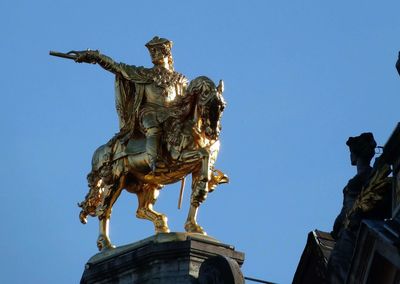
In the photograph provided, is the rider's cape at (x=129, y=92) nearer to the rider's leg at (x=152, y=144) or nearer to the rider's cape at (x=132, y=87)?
the rider's cape at (x=132, y=87)

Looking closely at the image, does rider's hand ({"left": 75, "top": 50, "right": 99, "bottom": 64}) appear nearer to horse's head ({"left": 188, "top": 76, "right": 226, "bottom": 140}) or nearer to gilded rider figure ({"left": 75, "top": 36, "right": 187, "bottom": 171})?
gilded rider figure ({"left": 75, "top": 36, "right": 187, "bottom": 171})

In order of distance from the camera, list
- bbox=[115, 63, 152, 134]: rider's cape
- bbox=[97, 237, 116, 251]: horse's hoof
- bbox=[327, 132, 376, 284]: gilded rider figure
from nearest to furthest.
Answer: bbox=[327, 132, 376, 284]: gilded rider figure
bbox=[97, 237, 116, 251]: horse's hoof
bbox=[115, 63, 152, 134]: rider's cape

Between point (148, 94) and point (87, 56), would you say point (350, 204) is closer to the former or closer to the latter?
point (148, 94)

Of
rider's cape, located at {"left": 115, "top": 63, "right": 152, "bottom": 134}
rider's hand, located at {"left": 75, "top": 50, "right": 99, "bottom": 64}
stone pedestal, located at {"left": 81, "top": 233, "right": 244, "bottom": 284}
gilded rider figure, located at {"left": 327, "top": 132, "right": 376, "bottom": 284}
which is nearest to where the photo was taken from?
gilded rider figure, located at {"left": 327, "top": 132, "right": 376, "bottom": 284}

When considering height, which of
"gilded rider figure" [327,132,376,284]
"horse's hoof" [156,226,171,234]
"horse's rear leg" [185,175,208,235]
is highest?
"horse's rear leg" [185,175,208,235]

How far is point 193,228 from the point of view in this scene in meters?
35.6

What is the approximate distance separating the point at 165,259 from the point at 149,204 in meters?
3.04

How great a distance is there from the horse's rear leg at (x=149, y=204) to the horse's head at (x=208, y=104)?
218 centimetres

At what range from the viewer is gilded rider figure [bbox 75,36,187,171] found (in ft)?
121

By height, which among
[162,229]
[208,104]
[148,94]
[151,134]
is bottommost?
[162,229]

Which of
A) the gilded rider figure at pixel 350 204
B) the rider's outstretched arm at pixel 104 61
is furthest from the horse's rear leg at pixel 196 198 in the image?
the gilded rider figure at pixel 350 204

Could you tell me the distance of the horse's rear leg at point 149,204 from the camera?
36.7m

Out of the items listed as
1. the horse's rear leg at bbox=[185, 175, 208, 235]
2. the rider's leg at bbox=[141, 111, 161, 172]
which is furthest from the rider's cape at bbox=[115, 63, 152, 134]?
the horse's rear leg at bbox=[185, 175, 208, 235]

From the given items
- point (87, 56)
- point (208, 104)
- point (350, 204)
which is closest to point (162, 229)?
point (208, 104)
